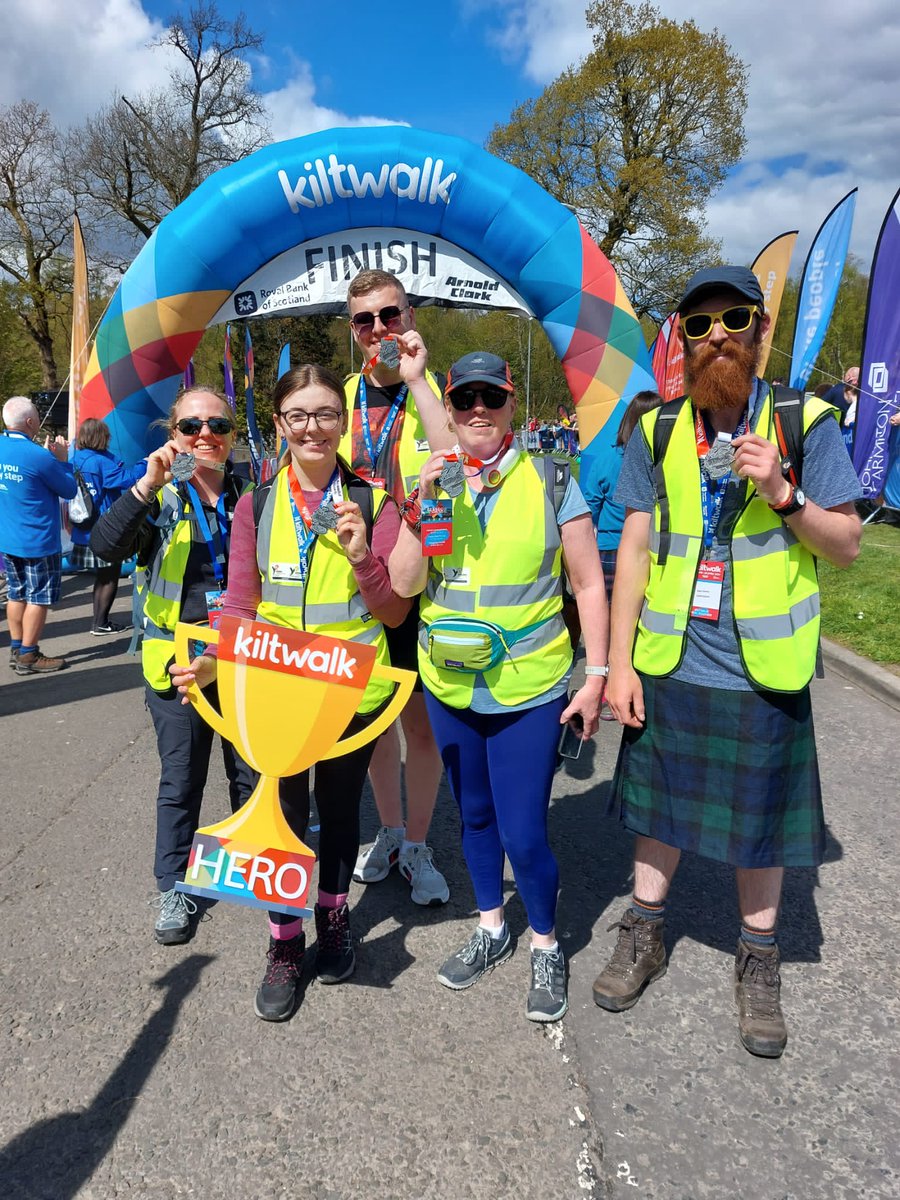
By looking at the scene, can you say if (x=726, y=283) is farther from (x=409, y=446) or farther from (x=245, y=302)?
(x=245, y=302)

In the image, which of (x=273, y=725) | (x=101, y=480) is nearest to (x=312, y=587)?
(x=273, y=725)

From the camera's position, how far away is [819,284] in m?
10.8

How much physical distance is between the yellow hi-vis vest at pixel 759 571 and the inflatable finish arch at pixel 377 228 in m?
2.98

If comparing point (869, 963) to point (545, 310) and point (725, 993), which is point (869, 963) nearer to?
point (725, 993)

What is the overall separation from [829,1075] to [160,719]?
235cm

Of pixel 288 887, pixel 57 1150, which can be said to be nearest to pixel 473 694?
pixel 288 887

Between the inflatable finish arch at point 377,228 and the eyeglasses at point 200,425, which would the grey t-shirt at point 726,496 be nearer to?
the eyeglasses at point 200,425

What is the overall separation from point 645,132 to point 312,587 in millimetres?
25974

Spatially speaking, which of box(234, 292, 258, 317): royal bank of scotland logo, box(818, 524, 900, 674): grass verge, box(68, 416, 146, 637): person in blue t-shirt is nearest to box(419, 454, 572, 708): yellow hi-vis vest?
box(68, 416, 146, 637): person in blue t-shirt

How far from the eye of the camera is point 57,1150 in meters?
1.88

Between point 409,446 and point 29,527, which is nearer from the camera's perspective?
point 409,446

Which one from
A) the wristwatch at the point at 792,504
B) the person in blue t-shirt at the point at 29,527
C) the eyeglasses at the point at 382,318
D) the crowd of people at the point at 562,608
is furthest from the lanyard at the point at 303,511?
the person in blue t-shirt at the point at 29,527

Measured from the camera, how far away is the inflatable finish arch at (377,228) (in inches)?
181

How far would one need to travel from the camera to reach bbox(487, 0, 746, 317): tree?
74.0 ft
